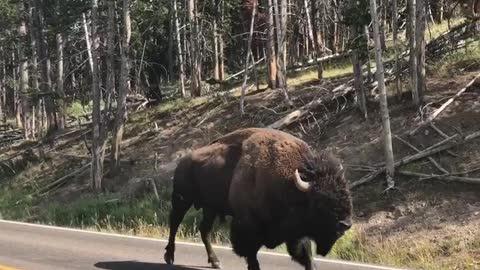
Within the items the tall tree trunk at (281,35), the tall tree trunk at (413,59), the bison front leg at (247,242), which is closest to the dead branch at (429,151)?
the tall tree trunk at (413,59)

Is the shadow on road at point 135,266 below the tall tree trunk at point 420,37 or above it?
below

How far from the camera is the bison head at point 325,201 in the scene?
21.0 ft

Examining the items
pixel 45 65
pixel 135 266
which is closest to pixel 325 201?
pixel 135 266

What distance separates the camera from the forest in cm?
1259

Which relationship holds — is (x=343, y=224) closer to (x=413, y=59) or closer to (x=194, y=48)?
(x=413, y=59)

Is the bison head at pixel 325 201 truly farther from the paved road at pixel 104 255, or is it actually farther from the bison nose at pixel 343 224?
the paved road at pixel 104 255

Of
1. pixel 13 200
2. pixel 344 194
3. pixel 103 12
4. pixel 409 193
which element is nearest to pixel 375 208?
pixel 409 193

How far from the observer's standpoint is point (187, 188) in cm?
848

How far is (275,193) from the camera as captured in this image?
687cm

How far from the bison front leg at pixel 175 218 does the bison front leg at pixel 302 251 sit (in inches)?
84.6

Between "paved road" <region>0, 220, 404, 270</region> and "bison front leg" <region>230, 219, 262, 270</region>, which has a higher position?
"bison front leg" <region>230, 219, 262, 270</region>

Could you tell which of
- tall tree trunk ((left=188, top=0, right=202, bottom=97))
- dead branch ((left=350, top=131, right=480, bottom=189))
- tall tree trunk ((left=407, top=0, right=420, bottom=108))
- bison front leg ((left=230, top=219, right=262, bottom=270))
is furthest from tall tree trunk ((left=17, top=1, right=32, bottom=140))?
bison front leg ((left=230, top=219, right=262, bottom=270))

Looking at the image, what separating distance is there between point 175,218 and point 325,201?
2.98m

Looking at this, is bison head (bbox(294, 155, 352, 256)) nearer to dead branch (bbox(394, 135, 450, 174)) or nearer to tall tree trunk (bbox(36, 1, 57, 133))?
dead branch (bbox(394, 135, 450, 174))
